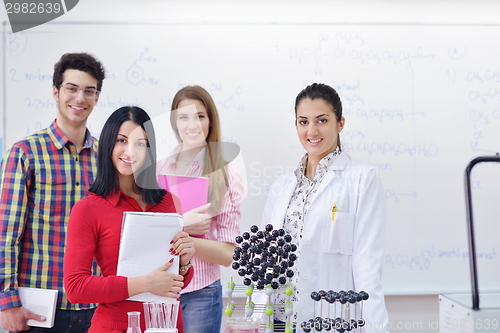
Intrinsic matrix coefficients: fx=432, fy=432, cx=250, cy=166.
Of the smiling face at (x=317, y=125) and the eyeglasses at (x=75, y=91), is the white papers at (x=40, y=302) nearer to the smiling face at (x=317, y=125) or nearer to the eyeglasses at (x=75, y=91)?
the eyeglasses at (x=75, y=91)

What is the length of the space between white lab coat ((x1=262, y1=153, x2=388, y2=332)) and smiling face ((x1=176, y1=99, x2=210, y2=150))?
0.53 metres

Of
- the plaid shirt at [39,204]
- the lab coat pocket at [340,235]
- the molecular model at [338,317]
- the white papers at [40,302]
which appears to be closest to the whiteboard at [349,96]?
the plaid shirt at [39,204]

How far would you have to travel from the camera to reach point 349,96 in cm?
248

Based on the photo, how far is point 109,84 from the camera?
2471 millimetres

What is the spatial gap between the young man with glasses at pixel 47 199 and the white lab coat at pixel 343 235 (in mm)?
906

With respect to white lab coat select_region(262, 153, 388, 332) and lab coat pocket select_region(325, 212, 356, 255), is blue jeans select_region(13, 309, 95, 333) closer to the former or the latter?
white lab coat select_region(262, 153, 388, 332)

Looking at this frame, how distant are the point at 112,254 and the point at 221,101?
1361 mm

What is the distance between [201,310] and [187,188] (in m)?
0.55

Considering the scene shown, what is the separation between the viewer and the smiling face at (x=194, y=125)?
75.2 inches

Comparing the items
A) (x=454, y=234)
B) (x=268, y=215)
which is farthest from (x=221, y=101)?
(x=454, y=234)

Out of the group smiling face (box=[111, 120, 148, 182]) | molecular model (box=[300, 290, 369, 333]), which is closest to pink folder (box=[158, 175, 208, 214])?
smiling face (box=[111, 120, 148, 182])

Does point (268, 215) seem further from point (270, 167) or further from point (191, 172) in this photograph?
point (270, 167)

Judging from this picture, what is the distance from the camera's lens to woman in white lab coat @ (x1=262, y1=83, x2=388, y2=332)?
152cm

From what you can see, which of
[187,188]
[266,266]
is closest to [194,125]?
Result: [187,188]
